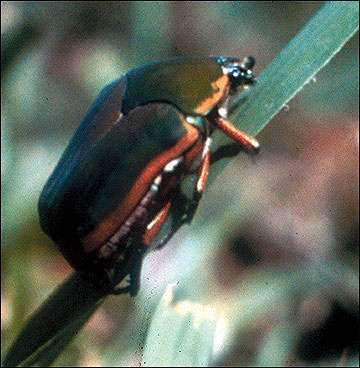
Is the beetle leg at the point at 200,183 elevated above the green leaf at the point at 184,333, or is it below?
above

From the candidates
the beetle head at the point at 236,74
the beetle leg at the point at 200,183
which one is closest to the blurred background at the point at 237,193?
the beetle leg at the point at 200,183

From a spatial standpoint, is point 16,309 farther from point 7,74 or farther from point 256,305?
point 7,74

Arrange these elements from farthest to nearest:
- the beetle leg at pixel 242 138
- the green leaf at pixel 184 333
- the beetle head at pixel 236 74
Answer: the beetle head at pixel 236 74, the beetle leg at pixel 242 138, the green leaf at pixel 184 333

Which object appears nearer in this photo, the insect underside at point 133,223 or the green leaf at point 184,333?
the green leaf at point 184,333

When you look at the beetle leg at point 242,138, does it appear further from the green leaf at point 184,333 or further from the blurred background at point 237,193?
the green leaf at point 184,333

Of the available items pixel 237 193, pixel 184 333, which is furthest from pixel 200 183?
pixel 184 333

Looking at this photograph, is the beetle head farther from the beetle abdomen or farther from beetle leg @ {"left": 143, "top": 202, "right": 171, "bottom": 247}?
beetle leg @ {"left": 143, "top": 202, "right": 171, "bottom": 247}
